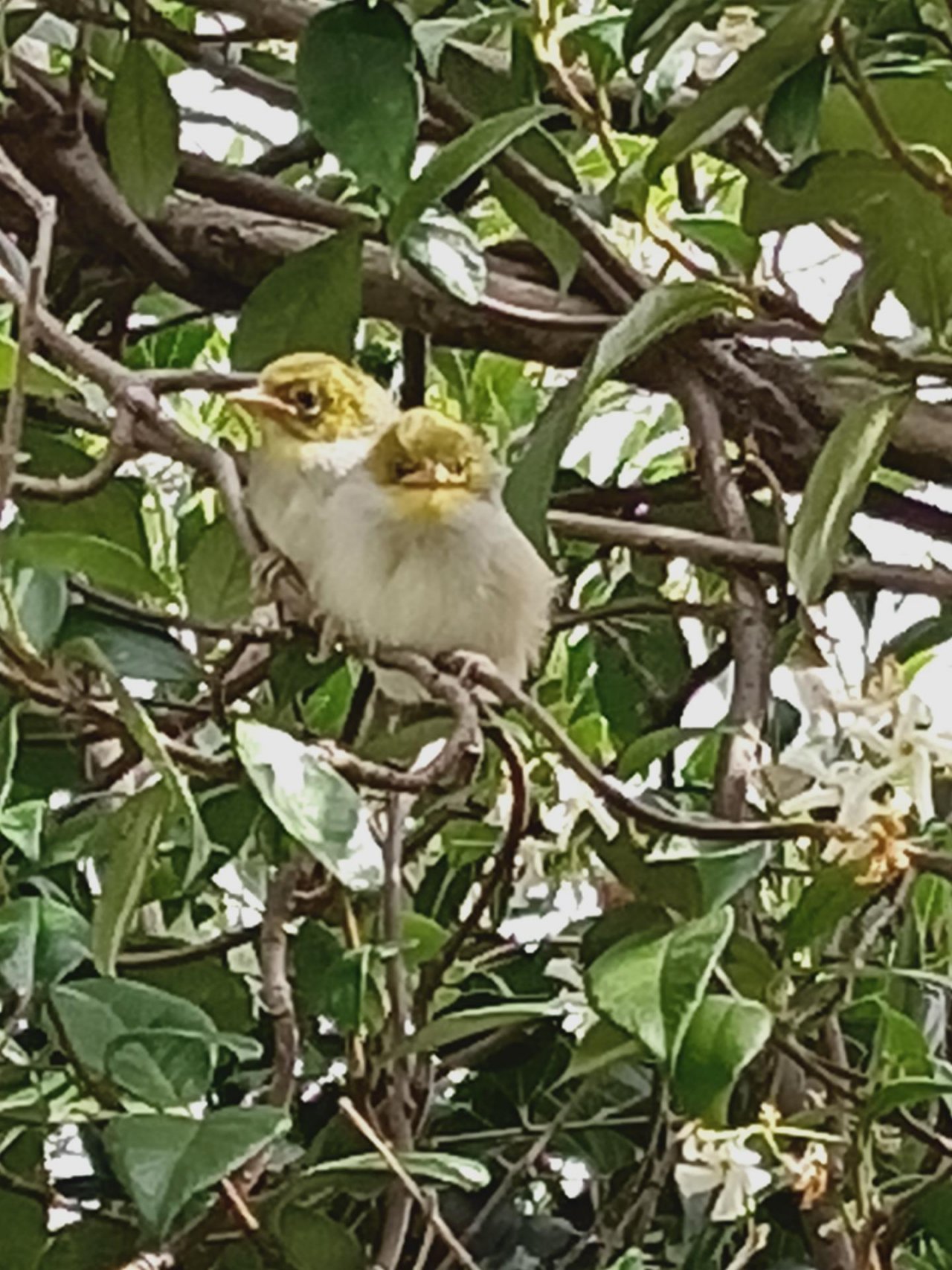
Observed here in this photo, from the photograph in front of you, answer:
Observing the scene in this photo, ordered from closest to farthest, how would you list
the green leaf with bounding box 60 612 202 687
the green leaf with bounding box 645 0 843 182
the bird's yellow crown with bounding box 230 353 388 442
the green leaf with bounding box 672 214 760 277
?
the green leaf with bounding box 645 0 843 182 < the green leaf with bounding box 672 214 760 277 < the green leaf with bounding box 60 612 202 687 < the bird's yellow crown with bounding box 230 353 388 442

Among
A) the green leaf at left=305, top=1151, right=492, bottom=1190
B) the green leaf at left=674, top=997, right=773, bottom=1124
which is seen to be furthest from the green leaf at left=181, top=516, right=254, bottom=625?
the green leaf at left=674, top=997, right=773, bottom=1124

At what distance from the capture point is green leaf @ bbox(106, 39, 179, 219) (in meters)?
0.86

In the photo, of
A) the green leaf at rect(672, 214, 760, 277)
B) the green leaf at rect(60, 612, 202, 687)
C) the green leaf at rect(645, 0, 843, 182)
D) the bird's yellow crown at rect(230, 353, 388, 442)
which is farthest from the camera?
the bird's yellow crown at rect(230, 353, 388, 442)

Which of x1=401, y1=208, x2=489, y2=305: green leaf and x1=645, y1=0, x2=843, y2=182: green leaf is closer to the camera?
x1=645, y1=0, x2=843, y2=182: green leaf

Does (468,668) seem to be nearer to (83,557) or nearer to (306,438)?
(83,557)

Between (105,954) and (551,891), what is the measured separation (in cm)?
31

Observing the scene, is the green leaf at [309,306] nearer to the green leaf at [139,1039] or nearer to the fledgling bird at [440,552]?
the fledgling bird at [440,552]

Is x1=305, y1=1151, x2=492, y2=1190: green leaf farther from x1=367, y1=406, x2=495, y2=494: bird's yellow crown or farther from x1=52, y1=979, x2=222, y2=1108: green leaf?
x1=367, y1=406, x2=495, y2=494: bird's yellow crown

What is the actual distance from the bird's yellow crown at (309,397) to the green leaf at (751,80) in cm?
30

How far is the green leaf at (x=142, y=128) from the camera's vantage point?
0.86 metres

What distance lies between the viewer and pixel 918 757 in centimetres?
63

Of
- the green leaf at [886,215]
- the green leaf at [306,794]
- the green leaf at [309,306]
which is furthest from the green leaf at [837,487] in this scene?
the green leaf at [309,306]

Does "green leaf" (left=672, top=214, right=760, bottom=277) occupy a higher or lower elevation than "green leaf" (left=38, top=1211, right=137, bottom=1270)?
higher

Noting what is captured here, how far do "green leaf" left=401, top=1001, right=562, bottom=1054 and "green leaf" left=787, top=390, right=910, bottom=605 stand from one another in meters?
0.14
